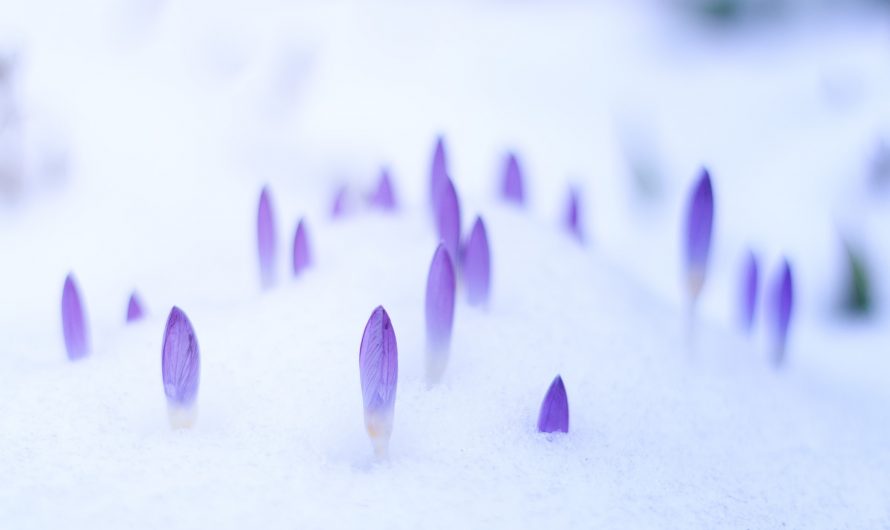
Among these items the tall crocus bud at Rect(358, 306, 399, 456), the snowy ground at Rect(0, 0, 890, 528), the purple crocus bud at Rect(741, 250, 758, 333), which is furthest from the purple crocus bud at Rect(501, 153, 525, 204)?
the tall crocus bud at Rect(358, 306, 399, 456)

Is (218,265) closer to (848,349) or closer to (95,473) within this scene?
(95,473)

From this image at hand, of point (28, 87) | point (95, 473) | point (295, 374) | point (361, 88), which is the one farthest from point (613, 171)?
point (95, 473)

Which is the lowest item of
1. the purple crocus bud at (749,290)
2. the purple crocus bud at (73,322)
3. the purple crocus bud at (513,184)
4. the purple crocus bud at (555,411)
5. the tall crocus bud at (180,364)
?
the purple crocus bud at (555,411)

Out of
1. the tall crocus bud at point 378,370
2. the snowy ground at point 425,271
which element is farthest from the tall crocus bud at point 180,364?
the tall crocus bud at point 378,370

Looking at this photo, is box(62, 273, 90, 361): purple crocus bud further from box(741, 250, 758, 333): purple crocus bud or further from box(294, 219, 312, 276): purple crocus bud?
box(741, 250, 758, 333): purple crocus bud

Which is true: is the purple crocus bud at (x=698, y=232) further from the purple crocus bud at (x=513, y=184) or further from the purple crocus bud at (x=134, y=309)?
the purple crocus bud at (x=134, y=309)

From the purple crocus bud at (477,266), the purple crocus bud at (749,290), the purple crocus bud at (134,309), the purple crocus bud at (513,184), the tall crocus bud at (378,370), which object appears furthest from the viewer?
the purple crocus bud at (513,184)

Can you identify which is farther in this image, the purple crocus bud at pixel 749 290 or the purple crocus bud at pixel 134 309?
the purple crocus bud at pixel 749 290
